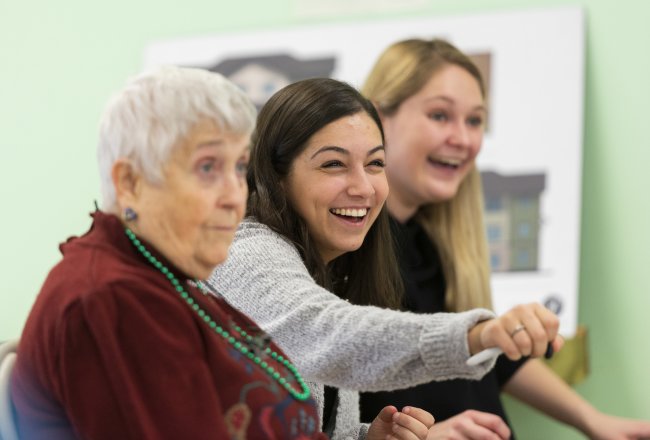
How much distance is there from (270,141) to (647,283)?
4.25 feet

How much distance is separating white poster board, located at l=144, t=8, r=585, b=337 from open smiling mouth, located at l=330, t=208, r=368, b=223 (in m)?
1.07

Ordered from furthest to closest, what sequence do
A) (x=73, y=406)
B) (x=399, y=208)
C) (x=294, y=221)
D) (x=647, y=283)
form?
(x=647, y=283), (x=399, y=208), (x=294, y=221), (x=73, y=406)

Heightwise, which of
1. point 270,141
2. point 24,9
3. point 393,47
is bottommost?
point 270,141

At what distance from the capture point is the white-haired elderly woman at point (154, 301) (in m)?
0.68

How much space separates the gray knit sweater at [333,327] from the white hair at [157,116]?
26 cm

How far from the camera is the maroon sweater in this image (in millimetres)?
676

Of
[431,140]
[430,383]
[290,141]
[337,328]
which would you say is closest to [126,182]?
[337,328]

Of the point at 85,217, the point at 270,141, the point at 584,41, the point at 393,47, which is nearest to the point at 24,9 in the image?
the point at 85,217

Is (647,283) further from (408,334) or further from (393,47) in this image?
(408,334)

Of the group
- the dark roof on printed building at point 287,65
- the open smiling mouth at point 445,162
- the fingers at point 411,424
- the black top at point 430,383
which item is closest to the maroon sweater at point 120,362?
the fingers at point 411,424

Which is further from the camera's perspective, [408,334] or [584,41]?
[584,41]

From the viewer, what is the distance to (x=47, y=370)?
690mm

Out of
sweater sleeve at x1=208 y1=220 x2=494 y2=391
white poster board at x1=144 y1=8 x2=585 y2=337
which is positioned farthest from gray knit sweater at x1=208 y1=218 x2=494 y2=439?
white poster board at x1=144 y1=8 x2=585 y2=337

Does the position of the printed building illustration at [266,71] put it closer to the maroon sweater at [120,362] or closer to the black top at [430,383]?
the black top at [430,383]
